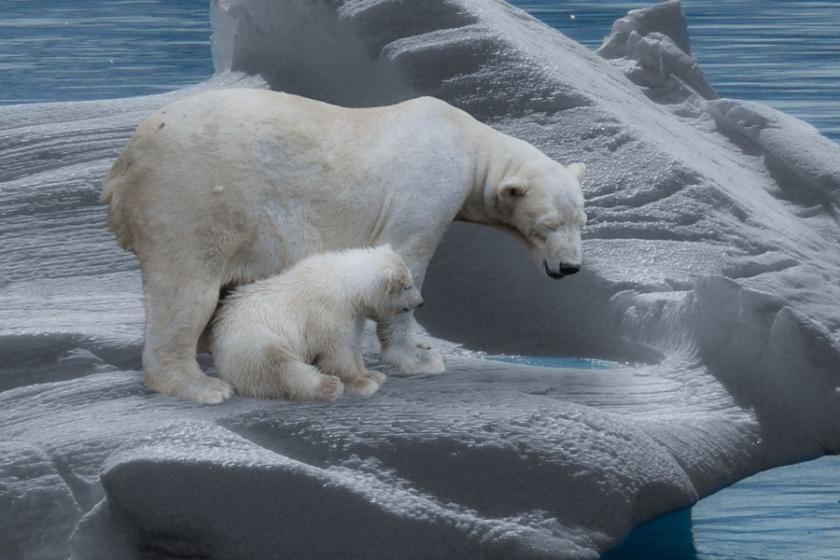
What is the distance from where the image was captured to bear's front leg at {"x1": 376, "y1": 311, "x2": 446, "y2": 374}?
15.1ft

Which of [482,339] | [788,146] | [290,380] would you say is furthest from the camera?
[788,146]

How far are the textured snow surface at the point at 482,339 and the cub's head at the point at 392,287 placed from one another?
25cm

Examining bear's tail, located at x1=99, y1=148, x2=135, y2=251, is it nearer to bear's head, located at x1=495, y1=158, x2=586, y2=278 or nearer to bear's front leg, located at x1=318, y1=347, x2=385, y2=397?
bear's front leg, located at x1=318, y1=347, x2=385, y2=397

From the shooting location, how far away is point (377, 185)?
4.58 metres

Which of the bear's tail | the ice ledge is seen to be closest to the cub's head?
the bear's tail

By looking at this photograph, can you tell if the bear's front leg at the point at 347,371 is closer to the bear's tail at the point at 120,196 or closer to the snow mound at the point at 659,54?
the bear's tail at the point at 120,196

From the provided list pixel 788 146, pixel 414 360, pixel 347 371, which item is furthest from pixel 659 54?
pixel 347 371

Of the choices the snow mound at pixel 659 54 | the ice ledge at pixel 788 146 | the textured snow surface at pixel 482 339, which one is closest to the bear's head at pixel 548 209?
Answer: the textured snow surface at pixel 482 339

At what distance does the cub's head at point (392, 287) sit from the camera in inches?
171

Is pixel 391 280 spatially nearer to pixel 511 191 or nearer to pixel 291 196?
pixel 291 196

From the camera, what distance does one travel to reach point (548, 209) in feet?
15.2

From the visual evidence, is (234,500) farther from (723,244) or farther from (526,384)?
(723,244)

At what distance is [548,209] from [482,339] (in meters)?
1.53

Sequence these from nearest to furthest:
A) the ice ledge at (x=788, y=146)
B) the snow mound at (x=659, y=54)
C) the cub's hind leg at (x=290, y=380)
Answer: the cub's hind leg at (x=290, y=380), the ice ledge at (x=788, y=146), the snow mound at (x=659, y=54)
